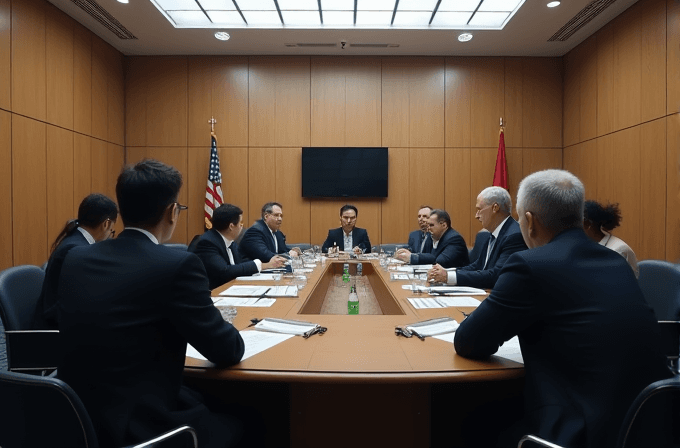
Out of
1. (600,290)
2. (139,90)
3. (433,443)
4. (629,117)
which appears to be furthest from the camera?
(139,90)

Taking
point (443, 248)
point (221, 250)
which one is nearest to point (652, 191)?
point (443, 248)

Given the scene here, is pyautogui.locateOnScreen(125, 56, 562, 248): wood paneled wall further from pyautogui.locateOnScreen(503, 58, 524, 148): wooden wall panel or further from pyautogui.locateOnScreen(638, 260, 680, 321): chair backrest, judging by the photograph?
pyautogui.locateOnScreen(638, 260, 680, 321): chair backrest

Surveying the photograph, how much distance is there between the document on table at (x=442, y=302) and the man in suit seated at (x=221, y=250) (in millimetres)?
1593

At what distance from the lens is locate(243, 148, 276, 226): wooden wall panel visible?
26.1 ft

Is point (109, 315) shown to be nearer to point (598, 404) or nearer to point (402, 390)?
point (402, 390)

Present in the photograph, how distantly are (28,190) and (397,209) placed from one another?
5.51 meters

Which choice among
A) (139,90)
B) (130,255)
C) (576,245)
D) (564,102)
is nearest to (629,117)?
(564,102)

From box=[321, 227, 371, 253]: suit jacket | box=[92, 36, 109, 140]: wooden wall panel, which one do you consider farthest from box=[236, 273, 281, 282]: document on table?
box=[92, 36, 109, 140]: wooden wall panel

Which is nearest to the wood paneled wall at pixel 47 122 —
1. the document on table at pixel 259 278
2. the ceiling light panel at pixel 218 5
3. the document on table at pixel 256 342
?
the ceiling light panel at pixel 218 5

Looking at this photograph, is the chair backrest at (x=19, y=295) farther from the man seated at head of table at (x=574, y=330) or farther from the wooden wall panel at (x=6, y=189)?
the wooden wall panel at (x=6, y=189)

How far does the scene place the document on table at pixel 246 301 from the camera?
8.19 ft

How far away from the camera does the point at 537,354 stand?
1.37 m

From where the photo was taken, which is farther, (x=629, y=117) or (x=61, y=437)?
(x=629, y=117)

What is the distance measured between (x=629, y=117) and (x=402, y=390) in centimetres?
622
